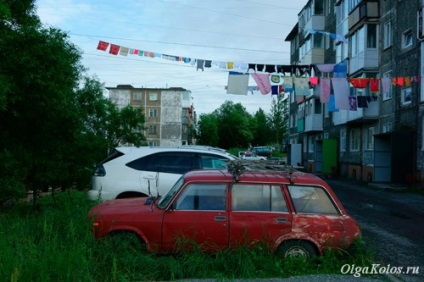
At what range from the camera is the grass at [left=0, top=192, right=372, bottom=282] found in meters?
5.54

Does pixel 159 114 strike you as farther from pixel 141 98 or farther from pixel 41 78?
pixel 41 78

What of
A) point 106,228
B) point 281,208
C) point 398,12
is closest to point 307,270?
point 281,208

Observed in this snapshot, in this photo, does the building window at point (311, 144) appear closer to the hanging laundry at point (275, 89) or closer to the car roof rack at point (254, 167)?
the hanging laundry at point (275, 89)

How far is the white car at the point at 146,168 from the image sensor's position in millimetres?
10164

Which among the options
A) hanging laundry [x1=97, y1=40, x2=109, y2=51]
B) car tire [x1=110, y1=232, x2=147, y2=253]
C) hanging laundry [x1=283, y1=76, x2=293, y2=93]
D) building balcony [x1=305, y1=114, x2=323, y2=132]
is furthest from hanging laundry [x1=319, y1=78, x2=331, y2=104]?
building balcony [x1=305, y1=114, x2=323, y2=132]

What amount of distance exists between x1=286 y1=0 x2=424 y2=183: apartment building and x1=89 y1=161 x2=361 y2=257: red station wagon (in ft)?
46.1

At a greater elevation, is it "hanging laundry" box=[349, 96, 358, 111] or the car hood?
"hanging laundry" box=[349, 96, 358, 111]

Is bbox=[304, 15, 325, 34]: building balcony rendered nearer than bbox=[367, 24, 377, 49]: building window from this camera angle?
No

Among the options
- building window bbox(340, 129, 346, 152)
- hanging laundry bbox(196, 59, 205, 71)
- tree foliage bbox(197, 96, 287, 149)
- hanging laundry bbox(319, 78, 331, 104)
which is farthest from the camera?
tree foliage bbox(197, 96, 287, 149)

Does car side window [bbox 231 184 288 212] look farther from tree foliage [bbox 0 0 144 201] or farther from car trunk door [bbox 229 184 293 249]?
tree foliage [bbox 0 0 144 201]

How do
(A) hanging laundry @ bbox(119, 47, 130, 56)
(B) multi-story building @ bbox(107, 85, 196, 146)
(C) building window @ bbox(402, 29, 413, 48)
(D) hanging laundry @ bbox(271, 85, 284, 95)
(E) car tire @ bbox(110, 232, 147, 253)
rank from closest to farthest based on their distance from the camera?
(E) car tire @ bbox(110, 232, 147, 253) < (A) hanging laundry @ bbox(119, 47, 130, 56) < (D) hanging laundry @ bbox(271, 85, 284, 95) < (C) building window @ bbox(402, 29, 413, 48) < (B) multi-story building @ bbox(107, 85, 196, 146)

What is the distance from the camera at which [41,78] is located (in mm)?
9453

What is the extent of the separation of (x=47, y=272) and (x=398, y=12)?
24.8 metres

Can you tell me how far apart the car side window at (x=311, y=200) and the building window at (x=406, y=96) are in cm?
1886
